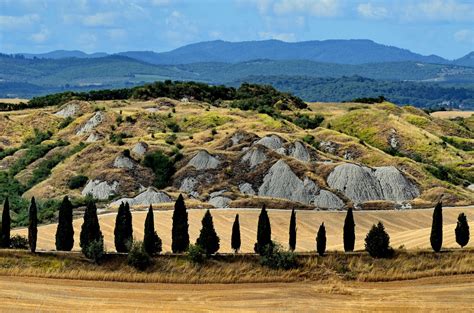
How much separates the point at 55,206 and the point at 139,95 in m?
84.6

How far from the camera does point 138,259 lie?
183 feet

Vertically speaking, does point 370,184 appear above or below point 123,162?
below

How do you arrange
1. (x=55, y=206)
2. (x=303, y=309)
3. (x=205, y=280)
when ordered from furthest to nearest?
(x=55, y=206) → (x=205, y=280) → (x=303, y=309)

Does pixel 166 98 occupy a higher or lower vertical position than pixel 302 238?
higher

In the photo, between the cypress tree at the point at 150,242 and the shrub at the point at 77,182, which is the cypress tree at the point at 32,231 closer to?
the cypress tree at the point at 150,242

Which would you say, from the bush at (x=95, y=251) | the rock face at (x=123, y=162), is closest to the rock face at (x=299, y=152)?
the rock face at (x=123, y=162)

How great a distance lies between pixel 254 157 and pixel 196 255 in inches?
2139

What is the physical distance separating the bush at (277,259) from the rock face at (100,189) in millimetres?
48547

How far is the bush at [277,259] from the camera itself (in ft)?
185

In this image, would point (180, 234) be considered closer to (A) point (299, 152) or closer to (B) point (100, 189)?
(B) point (100, 189)

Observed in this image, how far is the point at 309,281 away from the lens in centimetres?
5534

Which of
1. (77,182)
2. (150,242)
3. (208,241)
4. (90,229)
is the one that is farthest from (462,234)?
(77,182)

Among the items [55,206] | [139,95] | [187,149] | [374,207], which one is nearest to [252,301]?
[55,206]

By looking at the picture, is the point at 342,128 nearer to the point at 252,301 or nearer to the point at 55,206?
the point at 55,206
